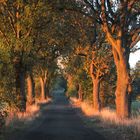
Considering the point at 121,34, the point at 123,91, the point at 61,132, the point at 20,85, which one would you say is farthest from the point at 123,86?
the point at 20,85

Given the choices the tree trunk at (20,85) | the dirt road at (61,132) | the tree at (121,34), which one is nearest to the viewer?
the dirt road at (61,132)

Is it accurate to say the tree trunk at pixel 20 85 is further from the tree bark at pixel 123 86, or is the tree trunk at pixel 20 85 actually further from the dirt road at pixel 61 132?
the tree bark at pixel 123 86

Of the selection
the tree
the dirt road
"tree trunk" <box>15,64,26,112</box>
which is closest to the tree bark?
the tree

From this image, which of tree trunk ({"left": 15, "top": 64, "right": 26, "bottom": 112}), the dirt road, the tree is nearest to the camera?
the dirt road

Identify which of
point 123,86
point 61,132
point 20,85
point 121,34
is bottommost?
point 61,132

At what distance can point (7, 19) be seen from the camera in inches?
1534

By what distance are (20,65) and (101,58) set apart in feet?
29.1

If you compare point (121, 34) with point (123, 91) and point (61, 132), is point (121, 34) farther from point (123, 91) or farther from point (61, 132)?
point (61, 132)

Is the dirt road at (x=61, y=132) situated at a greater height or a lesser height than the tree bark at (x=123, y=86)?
lesser

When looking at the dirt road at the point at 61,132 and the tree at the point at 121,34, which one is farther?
the tree at the point at 121,34

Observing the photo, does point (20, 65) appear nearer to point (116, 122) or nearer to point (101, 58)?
point (101, 58)

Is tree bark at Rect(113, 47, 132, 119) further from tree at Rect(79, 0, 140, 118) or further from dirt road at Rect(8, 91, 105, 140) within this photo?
dirt road at Rect(8, 91, 105, 140)

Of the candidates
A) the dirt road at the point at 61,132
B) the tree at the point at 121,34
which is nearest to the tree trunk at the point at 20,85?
the dirt road at the point at 61,132

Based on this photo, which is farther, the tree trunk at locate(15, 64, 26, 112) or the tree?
the tree trunk at locate(15, 64, 26, 112)
